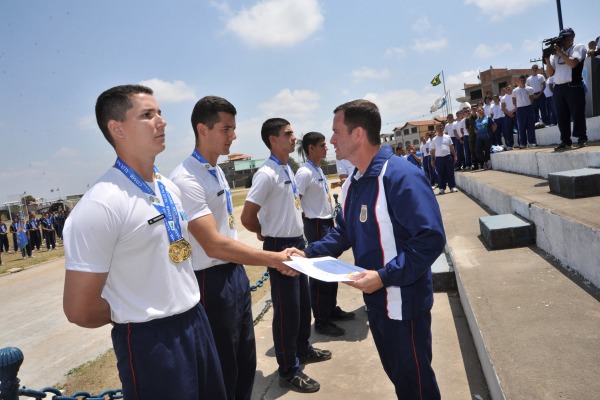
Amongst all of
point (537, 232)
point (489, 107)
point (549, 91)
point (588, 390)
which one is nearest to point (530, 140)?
point (549, 91)

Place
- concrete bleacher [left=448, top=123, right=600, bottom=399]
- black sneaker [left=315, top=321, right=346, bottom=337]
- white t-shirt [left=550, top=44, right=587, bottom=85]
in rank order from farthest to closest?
white t-shirt [left=550, top=44, right=587, bottom=85], black sneaker [left=315, top=321, right=346, bottom=337], concrete bleacher [left=448, top=123, right=600, bottom=399]

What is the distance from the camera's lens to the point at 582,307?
Answer: 8.98 feet

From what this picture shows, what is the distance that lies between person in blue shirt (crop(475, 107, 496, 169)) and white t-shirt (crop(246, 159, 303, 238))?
945 cm

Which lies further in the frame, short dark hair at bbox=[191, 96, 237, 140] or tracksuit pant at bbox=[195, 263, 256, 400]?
short dark hair at bbox=[191, 96, 237, 140]

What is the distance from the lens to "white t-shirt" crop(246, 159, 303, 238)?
388 centimetres

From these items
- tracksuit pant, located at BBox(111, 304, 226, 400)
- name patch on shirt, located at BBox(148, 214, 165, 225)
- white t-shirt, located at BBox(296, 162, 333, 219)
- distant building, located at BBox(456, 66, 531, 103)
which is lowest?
tracksuit pant, located at BBox(111, 304, 226, 400)

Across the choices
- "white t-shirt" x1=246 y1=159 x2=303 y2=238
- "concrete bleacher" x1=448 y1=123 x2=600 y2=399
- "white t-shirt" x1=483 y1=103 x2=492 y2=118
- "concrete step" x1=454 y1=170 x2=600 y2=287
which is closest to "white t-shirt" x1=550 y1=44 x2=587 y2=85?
"concrete bleacher" x1=448 y1=123 x2=600 y2=399

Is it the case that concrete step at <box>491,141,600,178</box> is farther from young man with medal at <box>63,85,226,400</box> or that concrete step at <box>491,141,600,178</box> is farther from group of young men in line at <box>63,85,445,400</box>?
young man with medal at <box>63,85,226,400</box>

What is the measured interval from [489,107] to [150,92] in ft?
41.4

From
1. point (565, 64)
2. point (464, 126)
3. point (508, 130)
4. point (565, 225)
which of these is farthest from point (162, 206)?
point (464, 126)

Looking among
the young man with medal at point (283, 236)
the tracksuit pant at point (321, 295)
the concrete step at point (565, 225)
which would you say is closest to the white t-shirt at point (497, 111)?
the concrete step at point (565, 225)

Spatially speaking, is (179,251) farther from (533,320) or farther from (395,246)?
(533,320)

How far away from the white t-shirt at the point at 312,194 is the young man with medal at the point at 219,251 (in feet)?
5.92

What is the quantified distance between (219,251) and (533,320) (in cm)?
216
